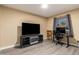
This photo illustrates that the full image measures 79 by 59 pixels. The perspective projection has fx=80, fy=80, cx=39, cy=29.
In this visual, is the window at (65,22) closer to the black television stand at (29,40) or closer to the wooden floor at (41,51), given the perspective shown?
the wooden floor at (41,51)

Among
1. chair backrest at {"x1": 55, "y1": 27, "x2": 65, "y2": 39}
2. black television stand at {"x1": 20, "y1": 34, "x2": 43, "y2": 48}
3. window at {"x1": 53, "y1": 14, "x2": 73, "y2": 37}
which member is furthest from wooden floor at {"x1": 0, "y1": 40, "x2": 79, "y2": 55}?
window at {"x1": 53, "y1": 14, "x2": 73, "y2": 37}

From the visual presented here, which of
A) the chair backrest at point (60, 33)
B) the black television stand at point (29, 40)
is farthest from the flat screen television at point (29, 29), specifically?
the chair backrest at point (60, 33)

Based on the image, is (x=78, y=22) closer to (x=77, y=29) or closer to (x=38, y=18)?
(x=77, y=29)

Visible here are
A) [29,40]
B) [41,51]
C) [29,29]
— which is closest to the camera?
[41,51]

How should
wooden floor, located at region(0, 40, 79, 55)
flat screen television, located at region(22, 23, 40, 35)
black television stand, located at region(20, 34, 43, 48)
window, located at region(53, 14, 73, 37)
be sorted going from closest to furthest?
wooden floor, located at region(0, 40, 79, 55)
black television stand, located at region(20, 34, 43, 48)
flat screen television, located at region(22, 23, 40, 35)
window, located at region(53, 14, 73, 37)

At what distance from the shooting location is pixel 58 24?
5.32 meters

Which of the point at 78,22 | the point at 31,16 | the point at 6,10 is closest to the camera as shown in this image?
the point at 6,10

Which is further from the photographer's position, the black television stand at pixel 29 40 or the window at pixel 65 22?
the window at pixel 65 22

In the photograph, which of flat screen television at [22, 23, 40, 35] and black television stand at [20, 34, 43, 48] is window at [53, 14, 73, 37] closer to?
flat screen television at [22, 23, 40, 35]

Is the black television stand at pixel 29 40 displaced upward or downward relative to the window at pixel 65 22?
downward

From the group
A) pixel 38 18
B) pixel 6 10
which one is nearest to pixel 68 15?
pixel 38 18

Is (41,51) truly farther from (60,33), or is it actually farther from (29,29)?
(60,33)

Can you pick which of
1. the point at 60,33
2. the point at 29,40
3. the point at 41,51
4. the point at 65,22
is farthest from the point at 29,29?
the point at 65,22
